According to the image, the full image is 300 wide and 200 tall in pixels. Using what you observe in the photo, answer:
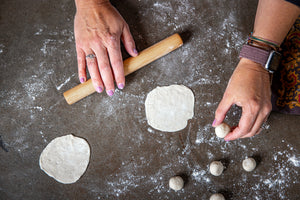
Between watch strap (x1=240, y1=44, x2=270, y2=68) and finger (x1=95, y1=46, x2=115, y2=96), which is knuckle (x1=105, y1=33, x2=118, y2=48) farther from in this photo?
watch strap (x1=240, y1=44, x2=270, y2=68)

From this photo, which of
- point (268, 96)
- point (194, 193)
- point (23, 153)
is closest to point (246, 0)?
point (268, 96)

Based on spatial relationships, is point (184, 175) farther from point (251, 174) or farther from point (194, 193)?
point (251, 174)

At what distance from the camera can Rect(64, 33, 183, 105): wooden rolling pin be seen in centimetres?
157

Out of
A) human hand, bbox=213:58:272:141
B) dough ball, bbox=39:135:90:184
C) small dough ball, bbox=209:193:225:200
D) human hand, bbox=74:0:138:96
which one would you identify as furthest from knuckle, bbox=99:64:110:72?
small dough ball, bbox=209:193:225:200

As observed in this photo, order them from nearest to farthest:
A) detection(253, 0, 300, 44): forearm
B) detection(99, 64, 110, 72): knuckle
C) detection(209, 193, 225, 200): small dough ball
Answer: detection(253, 0, 300, 44): forearm
detection(99, 64, 110, 72): knuckle
detection(209, 193, 225, 200): small dough ball

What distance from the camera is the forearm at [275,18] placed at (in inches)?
46.7

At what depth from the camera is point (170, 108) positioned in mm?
1653

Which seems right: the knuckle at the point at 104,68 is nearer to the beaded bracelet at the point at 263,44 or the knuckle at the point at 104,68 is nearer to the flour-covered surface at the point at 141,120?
the flour-covered surface at the point at 141,120

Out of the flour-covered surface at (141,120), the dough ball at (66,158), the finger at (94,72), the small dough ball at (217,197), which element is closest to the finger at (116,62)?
the finger at (94,72)

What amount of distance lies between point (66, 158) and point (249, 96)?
138 cm

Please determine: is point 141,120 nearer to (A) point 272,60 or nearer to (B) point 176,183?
(B) point 176,183

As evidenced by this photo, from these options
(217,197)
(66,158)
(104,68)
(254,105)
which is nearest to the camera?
(254,105)

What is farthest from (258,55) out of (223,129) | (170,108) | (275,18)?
(170,108)

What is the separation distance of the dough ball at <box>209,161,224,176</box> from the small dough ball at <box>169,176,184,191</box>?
243 mm
